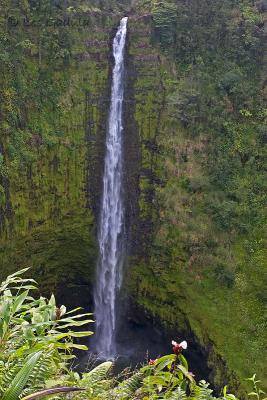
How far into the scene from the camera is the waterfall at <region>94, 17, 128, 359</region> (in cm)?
1827

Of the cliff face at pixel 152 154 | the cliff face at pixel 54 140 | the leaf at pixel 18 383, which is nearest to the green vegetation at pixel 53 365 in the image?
the leaf at pixel 18 383

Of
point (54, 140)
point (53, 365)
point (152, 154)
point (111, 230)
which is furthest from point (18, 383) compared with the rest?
point (152, 154)

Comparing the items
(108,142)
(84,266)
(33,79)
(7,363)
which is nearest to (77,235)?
(84,266)

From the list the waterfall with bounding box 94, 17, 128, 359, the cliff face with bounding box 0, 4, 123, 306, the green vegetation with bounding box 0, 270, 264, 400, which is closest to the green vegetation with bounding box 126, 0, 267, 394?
the waterfall with bounding box 94, 17, 128, 359

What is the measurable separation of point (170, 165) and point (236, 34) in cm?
697

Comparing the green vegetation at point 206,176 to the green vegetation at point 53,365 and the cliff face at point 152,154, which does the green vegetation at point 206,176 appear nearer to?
the cliff face at point 152,154

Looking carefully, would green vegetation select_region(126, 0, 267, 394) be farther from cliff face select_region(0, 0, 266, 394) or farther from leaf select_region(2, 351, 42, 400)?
leaf select_region(2, 351, 42, 400)

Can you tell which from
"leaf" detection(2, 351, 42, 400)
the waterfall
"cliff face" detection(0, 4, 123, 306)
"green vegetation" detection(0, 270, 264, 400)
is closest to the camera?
"leaf" detection(2, 351, 42, 400)

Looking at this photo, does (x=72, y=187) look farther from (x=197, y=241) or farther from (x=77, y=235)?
(x=197, y=241)

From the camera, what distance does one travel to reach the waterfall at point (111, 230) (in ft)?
59.9

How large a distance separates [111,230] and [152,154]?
146 inches

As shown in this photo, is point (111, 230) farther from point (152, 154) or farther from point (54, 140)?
point (54, 140)

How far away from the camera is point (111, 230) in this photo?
18.2 m

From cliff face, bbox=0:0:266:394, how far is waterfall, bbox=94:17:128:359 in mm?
356
